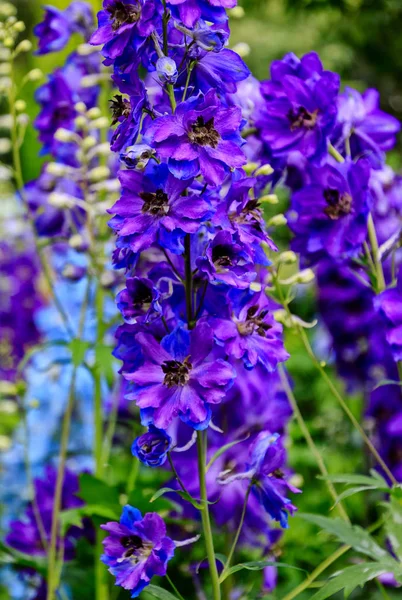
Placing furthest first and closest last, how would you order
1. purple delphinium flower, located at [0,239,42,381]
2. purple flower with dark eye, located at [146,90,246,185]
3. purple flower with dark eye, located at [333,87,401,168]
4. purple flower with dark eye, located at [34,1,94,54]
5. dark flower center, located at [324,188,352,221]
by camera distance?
purple delphinium flower, located at [0,239,42,381] < purple flower with dark eye, located at [34,1,94,54] < purple flower with dark eye, located at [333,87,401,168] < dark flower center, located at [324,188,352,221] < purple flower with dark eye, located at [146,90,246,185]

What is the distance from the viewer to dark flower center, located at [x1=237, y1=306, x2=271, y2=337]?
4.19 feet

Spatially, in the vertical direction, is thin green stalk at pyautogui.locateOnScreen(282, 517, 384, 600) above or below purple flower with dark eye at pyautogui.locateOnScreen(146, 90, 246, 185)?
below

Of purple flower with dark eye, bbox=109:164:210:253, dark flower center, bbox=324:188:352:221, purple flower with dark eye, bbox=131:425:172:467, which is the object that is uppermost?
purple flower with dark eye, bbox=109:164:210:253

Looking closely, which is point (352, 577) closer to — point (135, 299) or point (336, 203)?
point (135, 299)

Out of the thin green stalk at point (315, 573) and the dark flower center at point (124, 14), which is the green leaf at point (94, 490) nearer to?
the thin green stalk at point (315, 573)

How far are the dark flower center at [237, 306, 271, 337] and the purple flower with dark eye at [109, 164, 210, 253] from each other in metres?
0.19

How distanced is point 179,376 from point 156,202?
25cm

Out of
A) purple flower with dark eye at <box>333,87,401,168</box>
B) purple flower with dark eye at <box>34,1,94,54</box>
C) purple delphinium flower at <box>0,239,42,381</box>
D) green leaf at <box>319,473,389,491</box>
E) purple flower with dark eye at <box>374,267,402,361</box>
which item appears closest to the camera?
green leaf at <box>319,473,389,491</box>

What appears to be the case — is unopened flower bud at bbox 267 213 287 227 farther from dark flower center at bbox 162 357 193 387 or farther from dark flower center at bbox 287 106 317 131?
dark flower center at bbox 162 357 193 387

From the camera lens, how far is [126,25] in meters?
1.19

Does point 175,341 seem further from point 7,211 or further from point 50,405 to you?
point 7,211

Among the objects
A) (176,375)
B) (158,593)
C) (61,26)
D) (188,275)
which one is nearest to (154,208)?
(188,275)

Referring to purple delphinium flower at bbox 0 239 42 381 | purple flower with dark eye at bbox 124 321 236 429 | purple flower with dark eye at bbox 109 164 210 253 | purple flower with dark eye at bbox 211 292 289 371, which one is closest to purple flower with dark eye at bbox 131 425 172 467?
purple flower with dark eye at bbox 124 321 236 429

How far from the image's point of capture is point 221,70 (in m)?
1.25
